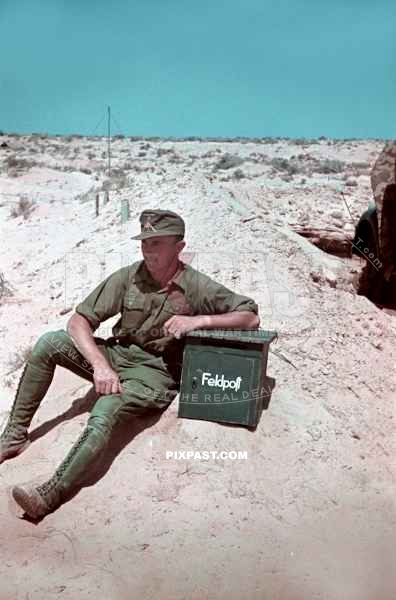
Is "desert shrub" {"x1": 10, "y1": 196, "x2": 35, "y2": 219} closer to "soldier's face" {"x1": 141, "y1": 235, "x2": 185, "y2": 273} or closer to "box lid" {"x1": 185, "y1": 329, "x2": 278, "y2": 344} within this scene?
"soldier's face" {"x1": 141, "y1": 235, "x2": 185, "y2": 273}

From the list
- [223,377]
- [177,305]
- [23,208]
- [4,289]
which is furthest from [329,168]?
[223,377]

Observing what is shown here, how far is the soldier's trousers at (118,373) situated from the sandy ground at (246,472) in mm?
195

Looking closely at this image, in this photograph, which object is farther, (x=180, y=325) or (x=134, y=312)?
(x=134, y=312)

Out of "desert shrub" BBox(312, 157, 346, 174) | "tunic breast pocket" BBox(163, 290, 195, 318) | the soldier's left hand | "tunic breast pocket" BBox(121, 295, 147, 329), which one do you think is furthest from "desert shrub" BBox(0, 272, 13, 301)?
"desert shrub" BBox(312, 157, 346, 174)

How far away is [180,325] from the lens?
393 cm

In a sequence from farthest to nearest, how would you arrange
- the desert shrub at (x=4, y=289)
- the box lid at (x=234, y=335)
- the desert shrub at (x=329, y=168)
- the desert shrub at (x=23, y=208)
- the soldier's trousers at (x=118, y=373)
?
1. the desert shrub at (x=329, y=168)
2. the desert shrub at (x=23, y=208)
3. the desert shrub at (x=4, y=289)
4. the box lid at (x=234, y=335)
5. the soldier's trousers at (x=118, y=373)

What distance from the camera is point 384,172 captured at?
20.3 feet

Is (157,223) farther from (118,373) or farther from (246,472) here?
Answer: (246,472)

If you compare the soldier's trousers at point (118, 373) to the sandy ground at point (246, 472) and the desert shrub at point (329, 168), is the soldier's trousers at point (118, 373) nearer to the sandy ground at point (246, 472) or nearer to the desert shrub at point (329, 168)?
the sandy ground at point (246, 472)

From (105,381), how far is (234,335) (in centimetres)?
74

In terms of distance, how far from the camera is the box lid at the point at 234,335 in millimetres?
3885

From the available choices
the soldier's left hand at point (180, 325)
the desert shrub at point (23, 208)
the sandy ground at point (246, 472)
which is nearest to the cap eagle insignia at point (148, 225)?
the soldier's left hand at point (180, 325)

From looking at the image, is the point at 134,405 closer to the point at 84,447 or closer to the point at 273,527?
the point at 84,447

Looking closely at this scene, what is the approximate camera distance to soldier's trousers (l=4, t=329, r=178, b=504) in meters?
3.75
